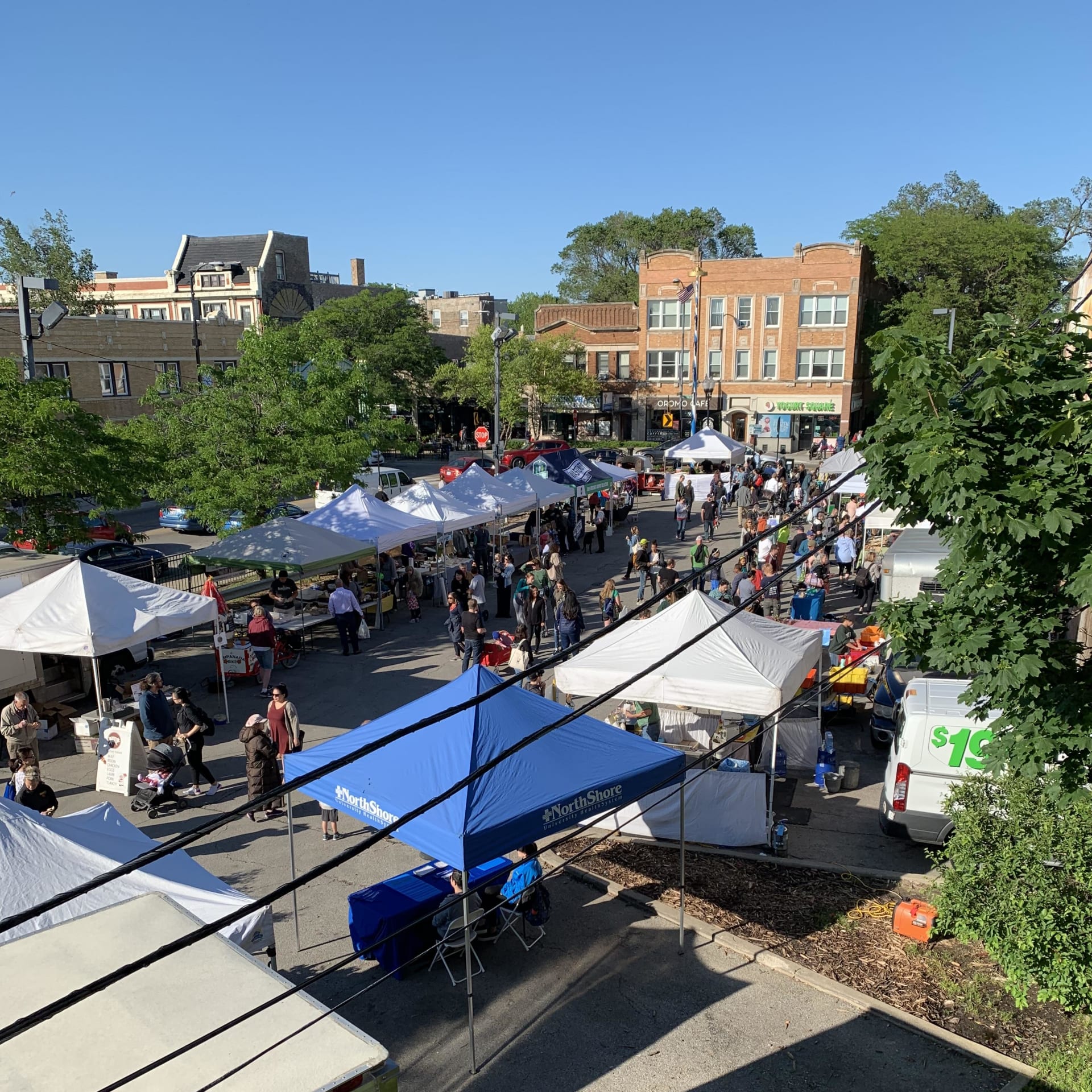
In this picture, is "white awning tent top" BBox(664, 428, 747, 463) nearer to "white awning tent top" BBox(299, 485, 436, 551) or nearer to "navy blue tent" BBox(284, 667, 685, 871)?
"white awning tent top" BBox(299, 485, 436, 551)

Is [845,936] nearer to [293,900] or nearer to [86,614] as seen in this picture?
[293,900]

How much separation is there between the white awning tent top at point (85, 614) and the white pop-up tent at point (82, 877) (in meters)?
5.72

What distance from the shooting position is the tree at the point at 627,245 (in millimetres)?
82125

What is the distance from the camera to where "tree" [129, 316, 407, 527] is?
66.4 ft

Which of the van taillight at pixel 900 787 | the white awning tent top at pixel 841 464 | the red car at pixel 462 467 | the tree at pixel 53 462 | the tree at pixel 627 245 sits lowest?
the van taillight at pixel 900 787

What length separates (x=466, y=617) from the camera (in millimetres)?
16078

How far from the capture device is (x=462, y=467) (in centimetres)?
4409

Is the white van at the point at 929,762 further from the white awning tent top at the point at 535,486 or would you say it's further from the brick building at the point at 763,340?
the brick building at the point at 763,340

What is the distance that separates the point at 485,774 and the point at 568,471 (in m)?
21.1

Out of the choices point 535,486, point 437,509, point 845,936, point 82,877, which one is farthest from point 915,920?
point 535,486

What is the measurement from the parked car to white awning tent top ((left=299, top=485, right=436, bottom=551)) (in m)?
4.30

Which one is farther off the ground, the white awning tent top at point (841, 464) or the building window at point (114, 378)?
the building window at point (114, 378)

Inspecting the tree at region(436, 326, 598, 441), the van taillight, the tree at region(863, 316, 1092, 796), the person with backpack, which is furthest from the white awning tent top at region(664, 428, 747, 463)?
the tree at region(863, 316, 1092, 796)

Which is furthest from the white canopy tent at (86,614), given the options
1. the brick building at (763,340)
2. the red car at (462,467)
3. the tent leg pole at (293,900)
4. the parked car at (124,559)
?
the brick building at (763,340)
